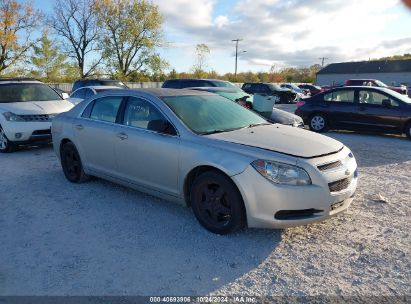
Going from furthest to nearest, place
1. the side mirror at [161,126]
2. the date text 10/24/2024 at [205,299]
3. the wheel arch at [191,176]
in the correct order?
the side mirror at [161,126] < the wheel arch at [191,176] < the date text 10/24/2024 at [205,299]

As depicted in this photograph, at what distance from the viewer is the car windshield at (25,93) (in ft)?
28.1

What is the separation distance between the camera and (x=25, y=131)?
7770mm

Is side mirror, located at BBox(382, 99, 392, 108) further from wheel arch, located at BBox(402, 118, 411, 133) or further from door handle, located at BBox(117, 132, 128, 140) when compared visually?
door handle, located at BBox(117, 132, 128, 140)

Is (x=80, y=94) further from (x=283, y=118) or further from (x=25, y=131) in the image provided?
(x=283, y=118)

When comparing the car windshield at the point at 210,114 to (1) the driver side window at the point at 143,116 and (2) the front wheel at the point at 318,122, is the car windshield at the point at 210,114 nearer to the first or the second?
(1) the driver side window at the point at 143,116

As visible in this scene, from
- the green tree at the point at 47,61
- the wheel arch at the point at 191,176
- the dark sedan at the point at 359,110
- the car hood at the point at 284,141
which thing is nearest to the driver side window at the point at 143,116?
the wheel arch at the point at 191,176

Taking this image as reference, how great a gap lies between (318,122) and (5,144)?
28.5 ft

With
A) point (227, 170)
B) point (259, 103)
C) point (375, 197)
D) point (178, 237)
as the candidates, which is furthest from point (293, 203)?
point (259, 103)

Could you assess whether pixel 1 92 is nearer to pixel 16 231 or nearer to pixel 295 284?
pixel 16 231

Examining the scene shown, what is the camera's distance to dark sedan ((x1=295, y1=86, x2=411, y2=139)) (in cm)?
1001

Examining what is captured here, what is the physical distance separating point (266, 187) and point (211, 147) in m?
0.73

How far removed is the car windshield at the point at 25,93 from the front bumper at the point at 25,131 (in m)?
1.04

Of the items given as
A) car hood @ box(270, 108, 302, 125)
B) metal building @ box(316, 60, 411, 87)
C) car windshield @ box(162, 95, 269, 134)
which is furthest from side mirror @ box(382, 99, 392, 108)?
metal building @ box(316, 60, 411, 87)

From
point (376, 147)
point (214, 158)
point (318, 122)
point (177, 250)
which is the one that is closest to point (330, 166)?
point (214, 158)
